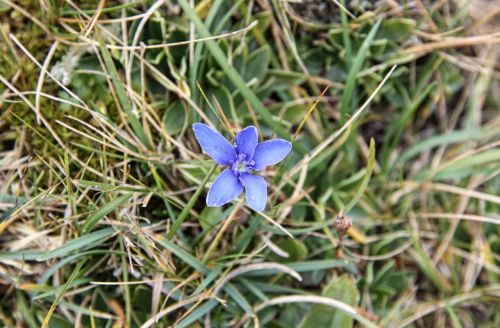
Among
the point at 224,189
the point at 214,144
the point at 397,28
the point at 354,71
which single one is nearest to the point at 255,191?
the point at 224,189

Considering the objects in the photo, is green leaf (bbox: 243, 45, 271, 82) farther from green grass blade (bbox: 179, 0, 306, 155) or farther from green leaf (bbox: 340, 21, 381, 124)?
green leaf (bbox: 340, 21, 381, 124)

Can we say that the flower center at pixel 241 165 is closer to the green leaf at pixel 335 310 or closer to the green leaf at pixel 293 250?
the green leaf at pixel 293 250

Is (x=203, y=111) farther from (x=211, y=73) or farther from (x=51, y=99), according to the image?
(x=51, y=99)

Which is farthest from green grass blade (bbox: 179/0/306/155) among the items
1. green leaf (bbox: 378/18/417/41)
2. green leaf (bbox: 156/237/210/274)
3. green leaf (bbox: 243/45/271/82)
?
green leaf (bbox: 378/18/417/41)

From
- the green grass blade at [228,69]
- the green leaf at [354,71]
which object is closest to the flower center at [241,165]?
the green grass blade at [228,69]

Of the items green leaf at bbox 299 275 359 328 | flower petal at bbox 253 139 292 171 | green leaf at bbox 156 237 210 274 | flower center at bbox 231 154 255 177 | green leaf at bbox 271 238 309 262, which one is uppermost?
flower petal at bbox 253 139 292 171

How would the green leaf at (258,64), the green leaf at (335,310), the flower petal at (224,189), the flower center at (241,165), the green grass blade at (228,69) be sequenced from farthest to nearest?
the green leaf at (258,64)
the green leaf at (335,310)
the green grass blade at (228,69)
the flower center at (241,165)
the flower petal at (224,189)
